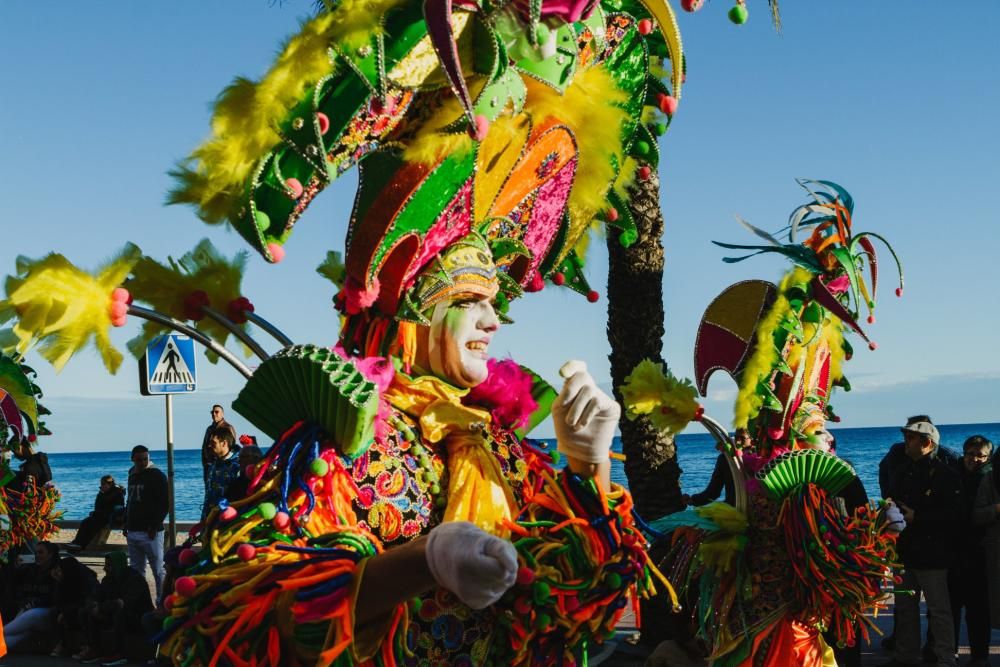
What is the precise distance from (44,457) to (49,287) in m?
8.98

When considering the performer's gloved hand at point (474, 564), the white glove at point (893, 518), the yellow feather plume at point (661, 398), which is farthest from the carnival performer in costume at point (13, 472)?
the performer's gloved hand at point (474, 564)

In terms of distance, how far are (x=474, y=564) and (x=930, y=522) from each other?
5.79 meters

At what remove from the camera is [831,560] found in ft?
15.7

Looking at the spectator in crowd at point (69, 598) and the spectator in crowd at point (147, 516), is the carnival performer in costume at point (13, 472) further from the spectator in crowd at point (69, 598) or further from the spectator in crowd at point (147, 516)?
the spectator in crowd at point (147, 516)

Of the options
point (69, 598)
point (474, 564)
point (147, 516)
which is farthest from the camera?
point (147, 516)

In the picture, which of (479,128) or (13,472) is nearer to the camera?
(479,128)

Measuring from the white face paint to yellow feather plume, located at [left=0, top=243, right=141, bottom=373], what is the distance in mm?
782

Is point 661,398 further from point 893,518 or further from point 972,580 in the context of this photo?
point 972,580

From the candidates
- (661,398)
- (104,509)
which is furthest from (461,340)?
(104,509)

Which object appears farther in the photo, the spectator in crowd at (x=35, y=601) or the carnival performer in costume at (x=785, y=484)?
the spectator in crowd at (x=35, y=601)

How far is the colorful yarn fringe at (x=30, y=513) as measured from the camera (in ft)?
30.2

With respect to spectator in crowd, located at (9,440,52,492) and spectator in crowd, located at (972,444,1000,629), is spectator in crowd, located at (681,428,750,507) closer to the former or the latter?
spectator in crowd, located at (972,444,1000,629)

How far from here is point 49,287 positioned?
2.50 metres

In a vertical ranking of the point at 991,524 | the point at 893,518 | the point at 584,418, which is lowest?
the point at 991,524
